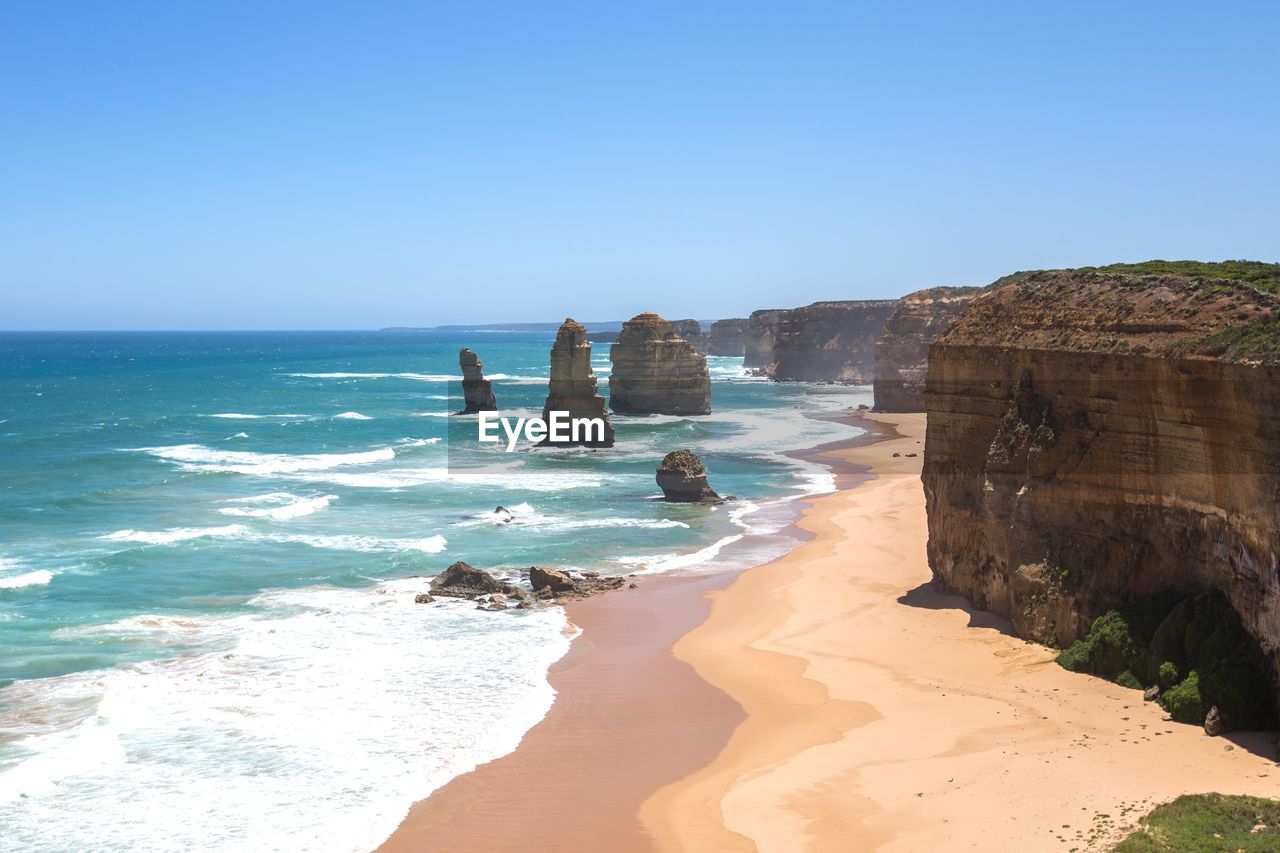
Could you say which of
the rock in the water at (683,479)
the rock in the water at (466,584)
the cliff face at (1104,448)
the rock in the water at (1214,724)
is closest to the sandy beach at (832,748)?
the rock in the water at (1214,724)

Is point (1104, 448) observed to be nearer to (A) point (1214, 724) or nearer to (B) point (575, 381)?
(A) point (1214, 724)

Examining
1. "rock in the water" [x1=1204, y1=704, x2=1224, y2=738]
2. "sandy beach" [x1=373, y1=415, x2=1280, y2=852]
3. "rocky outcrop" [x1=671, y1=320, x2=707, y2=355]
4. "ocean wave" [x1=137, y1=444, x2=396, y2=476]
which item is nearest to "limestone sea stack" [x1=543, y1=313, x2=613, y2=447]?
"ocean wave" [x1=137, y1=444, x2=396, y2=476]

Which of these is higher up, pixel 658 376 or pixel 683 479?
pixel 658 376

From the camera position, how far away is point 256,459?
56.0 m

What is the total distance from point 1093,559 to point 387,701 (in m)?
12.5

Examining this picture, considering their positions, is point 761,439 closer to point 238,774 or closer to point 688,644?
point 688,644

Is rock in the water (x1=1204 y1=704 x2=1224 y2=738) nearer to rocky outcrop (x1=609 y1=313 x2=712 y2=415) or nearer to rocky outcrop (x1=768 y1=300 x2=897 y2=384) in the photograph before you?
rocky outcrop (x1=609 y1=313 x2=712 y2=415)

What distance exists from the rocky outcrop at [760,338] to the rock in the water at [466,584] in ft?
388

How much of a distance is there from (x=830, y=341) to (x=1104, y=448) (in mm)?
105174

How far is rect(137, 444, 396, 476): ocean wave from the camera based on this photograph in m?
52.1

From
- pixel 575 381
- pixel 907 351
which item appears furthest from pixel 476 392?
pixel 907 351

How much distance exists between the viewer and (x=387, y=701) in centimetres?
1984

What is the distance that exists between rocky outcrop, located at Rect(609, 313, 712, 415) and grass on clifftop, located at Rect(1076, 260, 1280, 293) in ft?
172

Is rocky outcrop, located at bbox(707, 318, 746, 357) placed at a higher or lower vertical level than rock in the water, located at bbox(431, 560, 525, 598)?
higher
